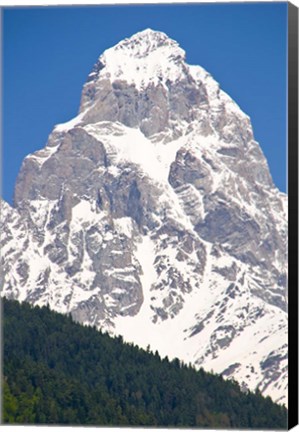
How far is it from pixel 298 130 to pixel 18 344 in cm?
14051

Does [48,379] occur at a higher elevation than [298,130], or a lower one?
higher

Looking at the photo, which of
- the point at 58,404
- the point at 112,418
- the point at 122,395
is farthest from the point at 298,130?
the point at 122,395

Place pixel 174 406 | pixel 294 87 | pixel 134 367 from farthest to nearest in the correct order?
pixel 174 406
pixel 134 367
pixel 294 87

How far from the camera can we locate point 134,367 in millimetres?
172500

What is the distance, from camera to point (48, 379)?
112 meters

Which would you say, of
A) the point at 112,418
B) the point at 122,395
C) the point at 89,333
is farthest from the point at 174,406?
the point at 112,418

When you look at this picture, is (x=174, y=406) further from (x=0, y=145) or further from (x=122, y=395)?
(x=0, y=145)

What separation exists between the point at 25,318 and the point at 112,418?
57.2m

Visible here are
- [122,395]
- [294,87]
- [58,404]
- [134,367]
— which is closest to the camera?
[294,87]

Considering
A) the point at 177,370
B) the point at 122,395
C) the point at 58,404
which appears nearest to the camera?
the point at 58,404

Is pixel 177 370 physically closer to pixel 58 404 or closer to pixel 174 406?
pixel 174 406

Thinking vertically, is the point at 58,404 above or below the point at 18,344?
below

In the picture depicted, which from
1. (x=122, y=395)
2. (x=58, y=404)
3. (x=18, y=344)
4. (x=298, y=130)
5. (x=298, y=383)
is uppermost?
(x=18, y=344)

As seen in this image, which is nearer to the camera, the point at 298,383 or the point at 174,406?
the point at 298,383
